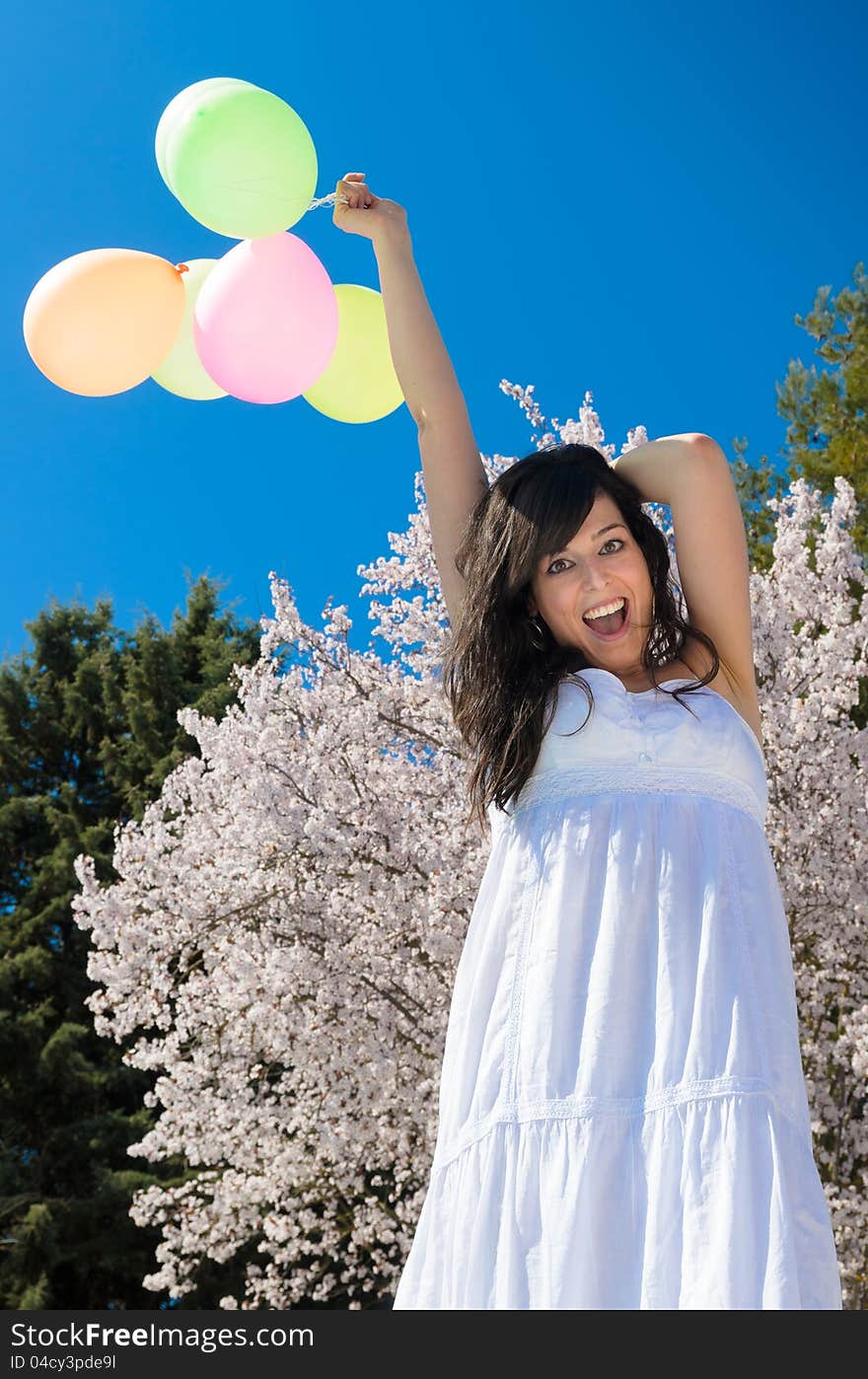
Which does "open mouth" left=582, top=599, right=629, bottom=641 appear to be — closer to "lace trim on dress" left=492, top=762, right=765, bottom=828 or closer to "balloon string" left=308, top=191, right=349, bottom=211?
"lace trim on dress" left=492, top=762, right=765, bottom=828

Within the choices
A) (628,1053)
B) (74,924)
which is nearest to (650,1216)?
(628,1053)

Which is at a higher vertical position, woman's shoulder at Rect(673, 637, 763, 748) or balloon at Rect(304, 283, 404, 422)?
balloon at Rect(304, 283, 404, 422)

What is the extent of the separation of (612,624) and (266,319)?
1.04 m

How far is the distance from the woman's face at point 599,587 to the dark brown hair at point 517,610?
2 centimetres

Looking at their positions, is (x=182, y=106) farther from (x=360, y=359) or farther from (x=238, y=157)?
(x=360, y=359)

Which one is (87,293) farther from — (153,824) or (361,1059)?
(153,824)

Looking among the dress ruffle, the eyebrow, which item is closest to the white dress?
the dress ruffle

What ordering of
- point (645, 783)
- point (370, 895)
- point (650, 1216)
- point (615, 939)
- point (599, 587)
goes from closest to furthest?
point (650, 1216)
point (615, 939)
point (645, 783)
point (599, 587)
point (370, 895)

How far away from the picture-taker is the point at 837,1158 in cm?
621

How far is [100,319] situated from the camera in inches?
98.9

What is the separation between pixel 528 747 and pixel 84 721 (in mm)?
15263

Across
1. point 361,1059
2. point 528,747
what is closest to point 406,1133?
point 361,1059

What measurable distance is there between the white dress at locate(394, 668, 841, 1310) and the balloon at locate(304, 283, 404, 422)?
1.28 meters

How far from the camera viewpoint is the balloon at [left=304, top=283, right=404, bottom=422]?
9.39ft
